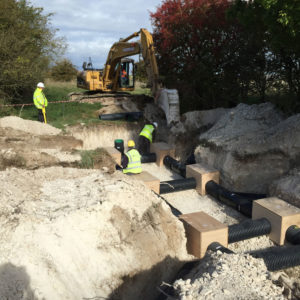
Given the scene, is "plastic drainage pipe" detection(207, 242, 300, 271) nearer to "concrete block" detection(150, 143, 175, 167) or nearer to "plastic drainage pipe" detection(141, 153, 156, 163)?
"concrete block" detection(150, 143, 175, 167)

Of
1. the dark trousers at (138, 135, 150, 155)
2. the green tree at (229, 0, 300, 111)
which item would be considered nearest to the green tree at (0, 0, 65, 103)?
the dark trousers at (138, 135, 150, 155)

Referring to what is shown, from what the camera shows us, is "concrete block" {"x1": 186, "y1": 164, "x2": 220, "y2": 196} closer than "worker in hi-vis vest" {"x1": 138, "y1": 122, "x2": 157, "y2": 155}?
Yes

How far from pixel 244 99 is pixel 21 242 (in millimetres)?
12400

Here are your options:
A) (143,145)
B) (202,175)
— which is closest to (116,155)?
(143,145)

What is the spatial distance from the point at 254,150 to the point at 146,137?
4.48 metres

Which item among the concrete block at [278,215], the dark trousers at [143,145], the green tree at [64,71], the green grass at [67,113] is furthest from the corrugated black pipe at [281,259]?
the green tree at [64,71]

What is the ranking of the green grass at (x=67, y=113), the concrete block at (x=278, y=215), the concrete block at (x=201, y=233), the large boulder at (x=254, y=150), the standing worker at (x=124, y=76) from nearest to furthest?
the concrete block at (x=201, y=233), the concrete block at (x=278, y=215), the large boulder at (x=254, y=150), the green grass at (x=67, y=113), the standing worker at (x=124, y=76)

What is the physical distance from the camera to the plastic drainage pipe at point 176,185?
8.95m

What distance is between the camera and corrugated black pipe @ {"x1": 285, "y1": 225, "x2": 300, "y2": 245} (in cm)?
648

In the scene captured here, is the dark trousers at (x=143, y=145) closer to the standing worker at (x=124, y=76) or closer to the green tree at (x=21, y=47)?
the standing worker at (x=124, y=76)

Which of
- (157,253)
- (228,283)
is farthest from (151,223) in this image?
(228,283)

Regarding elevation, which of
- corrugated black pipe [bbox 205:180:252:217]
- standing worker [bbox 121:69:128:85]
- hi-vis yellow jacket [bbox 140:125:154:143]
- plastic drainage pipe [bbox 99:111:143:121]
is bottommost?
corrugated black pipe [bbox 205:180:252:217]

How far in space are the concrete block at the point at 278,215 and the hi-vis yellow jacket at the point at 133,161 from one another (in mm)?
3260

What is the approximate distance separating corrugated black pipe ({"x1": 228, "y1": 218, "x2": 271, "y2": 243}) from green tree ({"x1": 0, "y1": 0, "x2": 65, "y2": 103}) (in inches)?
467
